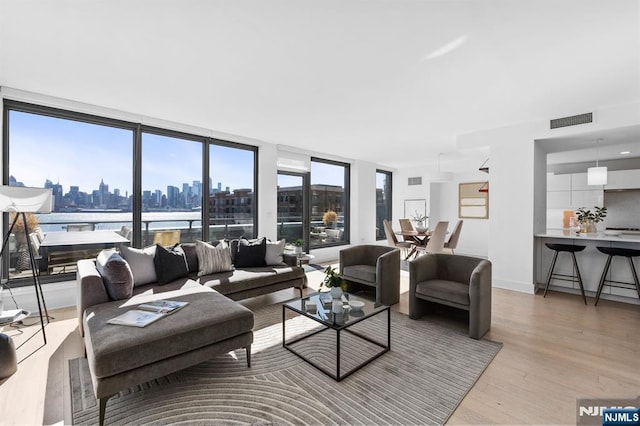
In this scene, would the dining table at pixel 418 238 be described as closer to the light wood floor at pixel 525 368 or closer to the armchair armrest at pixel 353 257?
the armchair armrest at pixel 353 257

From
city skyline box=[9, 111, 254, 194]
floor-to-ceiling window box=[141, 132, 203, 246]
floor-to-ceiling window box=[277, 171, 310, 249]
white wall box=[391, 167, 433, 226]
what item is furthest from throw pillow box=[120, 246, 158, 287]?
white wall box=[391, 167, 433, 226]

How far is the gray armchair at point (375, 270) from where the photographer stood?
3.77 meters

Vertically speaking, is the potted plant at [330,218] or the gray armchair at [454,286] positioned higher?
the potted plant at [330,218]

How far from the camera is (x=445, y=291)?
3131mm

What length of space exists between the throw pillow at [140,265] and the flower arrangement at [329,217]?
4487 millimetres

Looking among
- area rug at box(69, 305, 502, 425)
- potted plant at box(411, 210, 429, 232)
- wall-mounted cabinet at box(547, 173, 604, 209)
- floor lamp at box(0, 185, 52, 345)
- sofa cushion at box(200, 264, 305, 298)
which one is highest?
wall-mounted cabinet at box(547, 173, 604, 209)

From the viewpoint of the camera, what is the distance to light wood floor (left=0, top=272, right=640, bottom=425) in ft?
6.11

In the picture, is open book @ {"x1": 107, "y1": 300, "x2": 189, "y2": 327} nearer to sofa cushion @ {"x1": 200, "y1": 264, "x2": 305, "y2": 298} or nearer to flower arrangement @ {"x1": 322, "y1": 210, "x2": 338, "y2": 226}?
sofa cushion @ {"x1": 200, "y1": 264, "x2": 305, "y2": 298}

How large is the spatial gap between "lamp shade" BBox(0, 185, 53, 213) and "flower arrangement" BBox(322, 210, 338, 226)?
5.22 meters

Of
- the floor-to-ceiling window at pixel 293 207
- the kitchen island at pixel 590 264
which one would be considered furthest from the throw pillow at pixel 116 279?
the kitchen island at pixel 590 264

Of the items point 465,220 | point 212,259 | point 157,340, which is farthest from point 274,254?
point 465,220

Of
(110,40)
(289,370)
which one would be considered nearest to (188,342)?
(289,370)

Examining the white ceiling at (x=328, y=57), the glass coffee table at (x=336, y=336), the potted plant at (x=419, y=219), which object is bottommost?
the glass coffee table at (x=336, y=336)

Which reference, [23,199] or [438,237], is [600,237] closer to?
[438,237]
